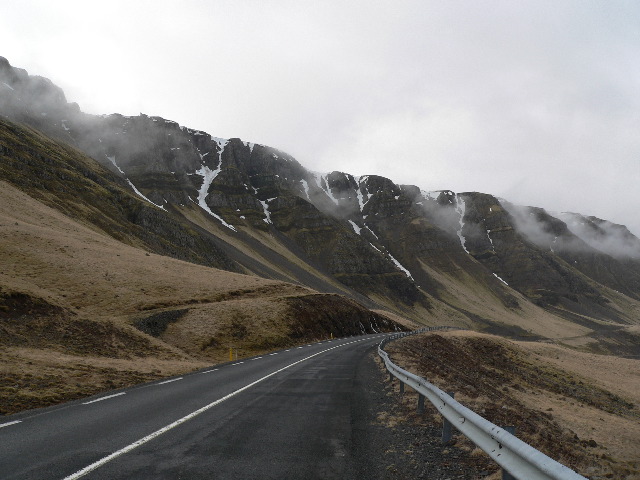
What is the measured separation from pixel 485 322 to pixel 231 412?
170 metres

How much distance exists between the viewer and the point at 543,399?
86.0ft

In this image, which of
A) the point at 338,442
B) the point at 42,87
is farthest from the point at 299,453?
the point at 42,87

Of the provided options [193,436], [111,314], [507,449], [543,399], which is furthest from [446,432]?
[111,314]

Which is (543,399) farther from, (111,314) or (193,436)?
(111,314)

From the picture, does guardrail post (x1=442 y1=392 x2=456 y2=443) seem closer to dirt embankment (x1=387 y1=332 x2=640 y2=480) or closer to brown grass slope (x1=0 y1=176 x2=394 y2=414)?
dirt embankment (x1=387 y1=332 x2=640 y2=480)

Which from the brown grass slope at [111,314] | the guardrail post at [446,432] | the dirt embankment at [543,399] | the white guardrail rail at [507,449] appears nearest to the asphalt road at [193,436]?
the guardrail post at [446,432]

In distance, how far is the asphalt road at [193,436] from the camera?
18.5 feet

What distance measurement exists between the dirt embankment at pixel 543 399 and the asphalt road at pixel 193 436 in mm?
2627

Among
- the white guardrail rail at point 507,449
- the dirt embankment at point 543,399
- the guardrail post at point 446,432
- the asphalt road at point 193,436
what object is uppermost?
the white guardrail rail at point 507,449

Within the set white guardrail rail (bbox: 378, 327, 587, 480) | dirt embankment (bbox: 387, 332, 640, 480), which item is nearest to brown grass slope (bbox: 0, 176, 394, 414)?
white guardrail rail (bbox: 378, 327, 587, 480)

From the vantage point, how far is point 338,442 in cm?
712

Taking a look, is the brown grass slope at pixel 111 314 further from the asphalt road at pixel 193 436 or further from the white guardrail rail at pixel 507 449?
the white guardrail rail at pixel 507 449

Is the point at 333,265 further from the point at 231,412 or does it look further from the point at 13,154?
the point at 231,412

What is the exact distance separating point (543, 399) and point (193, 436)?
2539 cm
